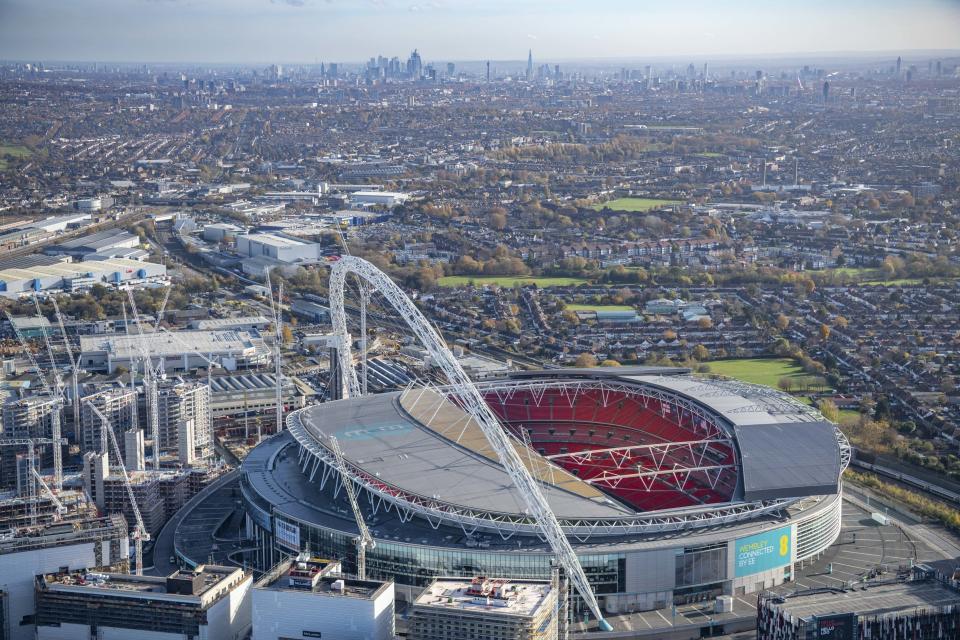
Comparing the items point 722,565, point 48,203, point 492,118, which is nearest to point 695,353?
point 722,565

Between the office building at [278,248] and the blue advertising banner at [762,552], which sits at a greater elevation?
the blue advertising banner at [762,552]

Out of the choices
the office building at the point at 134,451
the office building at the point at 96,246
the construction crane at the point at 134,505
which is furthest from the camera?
the office building at the point at 96,246

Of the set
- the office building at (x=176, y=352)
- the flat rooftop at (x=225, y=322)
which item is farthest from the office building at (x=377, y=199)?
the office building at (x=176, y=352)

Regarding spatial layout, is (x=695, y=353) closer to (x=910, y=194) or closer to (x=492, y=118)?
(x=910, y=194)

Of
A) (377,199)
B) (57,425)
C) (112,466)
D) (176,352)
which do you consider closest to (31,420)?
(57,425)

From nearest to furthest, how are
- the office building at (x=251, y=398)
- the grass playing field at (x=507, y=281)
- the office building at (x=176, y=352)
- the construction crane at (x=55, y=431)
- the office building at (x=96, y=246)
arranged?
the construction crane at (x=55, y=431) < the office building at (x=251, y=398) < the office building at (x=176, y=352) < the grass playing field at (x=507, y=281) < the office building at (x=96, y=246)

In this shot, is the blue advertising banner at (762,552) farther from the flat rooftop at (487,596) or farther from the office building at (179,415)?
the office building at (179,415)
